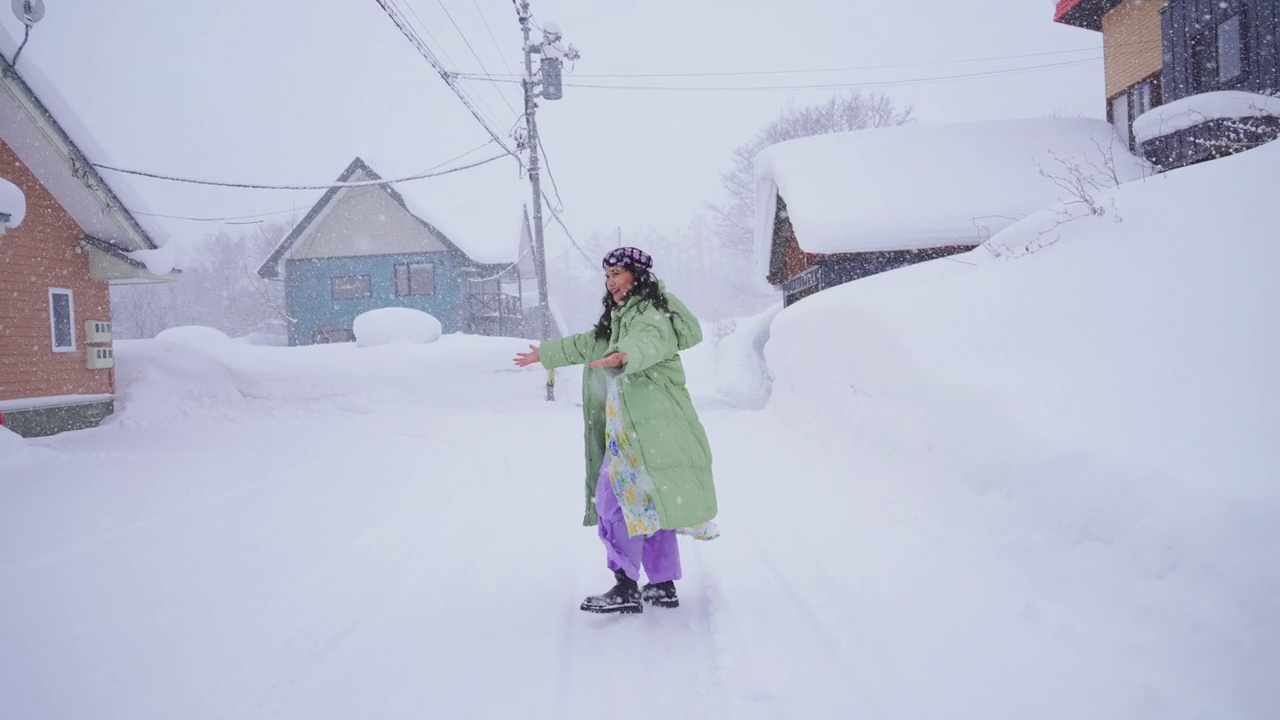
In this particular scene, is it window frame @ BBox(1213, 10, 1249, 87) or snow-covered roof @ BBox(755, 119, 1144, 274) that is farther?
snow-covered roof @ BBox(755, 119, 1144, 274)

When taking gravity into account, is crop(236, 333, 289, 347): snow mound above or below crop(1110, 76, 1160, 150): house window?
→ below

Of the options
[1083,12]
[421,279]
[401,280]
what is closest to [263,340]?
[401,280]

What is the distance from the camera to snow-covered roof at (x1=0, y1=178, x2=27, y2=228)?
7.95 metres

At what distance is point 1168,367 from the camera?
3.22 m

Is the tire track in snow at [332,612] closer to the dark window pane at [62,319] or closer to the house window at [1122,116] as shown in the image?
the dark window pane at [62,319]

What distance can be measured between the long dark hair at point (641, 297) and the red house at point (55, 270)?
11.2 meters

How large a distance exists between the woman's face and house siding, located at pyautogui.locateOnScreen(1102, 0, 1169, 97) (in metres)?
14.2

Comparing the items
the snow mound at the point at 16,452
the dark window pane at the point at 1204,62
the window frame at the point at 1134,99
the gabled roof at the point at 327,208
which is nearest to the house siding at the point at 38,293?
the snow mound at the point at 16,452

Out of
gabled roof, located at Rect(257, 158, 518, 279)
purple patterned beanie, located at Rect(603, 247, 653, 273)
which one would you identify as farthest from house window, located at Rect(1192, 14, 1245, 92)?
gabled roof, located at Rect(257, 158, 518, 279)

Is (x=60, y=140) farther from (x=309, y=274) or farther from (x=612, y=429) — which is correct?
(x=309, y=274)

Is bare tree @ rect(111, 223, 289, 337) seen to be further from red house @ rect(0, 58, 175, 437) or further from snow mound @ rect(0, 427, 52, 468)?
snow mound @ rect(0, 427, 52, 468)

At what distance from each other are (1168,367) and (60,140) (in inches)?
552

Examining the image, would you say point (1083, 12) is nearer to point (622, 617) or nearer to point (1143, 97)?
point (1143, 97)

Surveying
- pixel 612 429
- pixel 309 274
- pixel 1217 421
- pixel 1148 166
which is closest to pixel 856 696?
pixel 612 429
